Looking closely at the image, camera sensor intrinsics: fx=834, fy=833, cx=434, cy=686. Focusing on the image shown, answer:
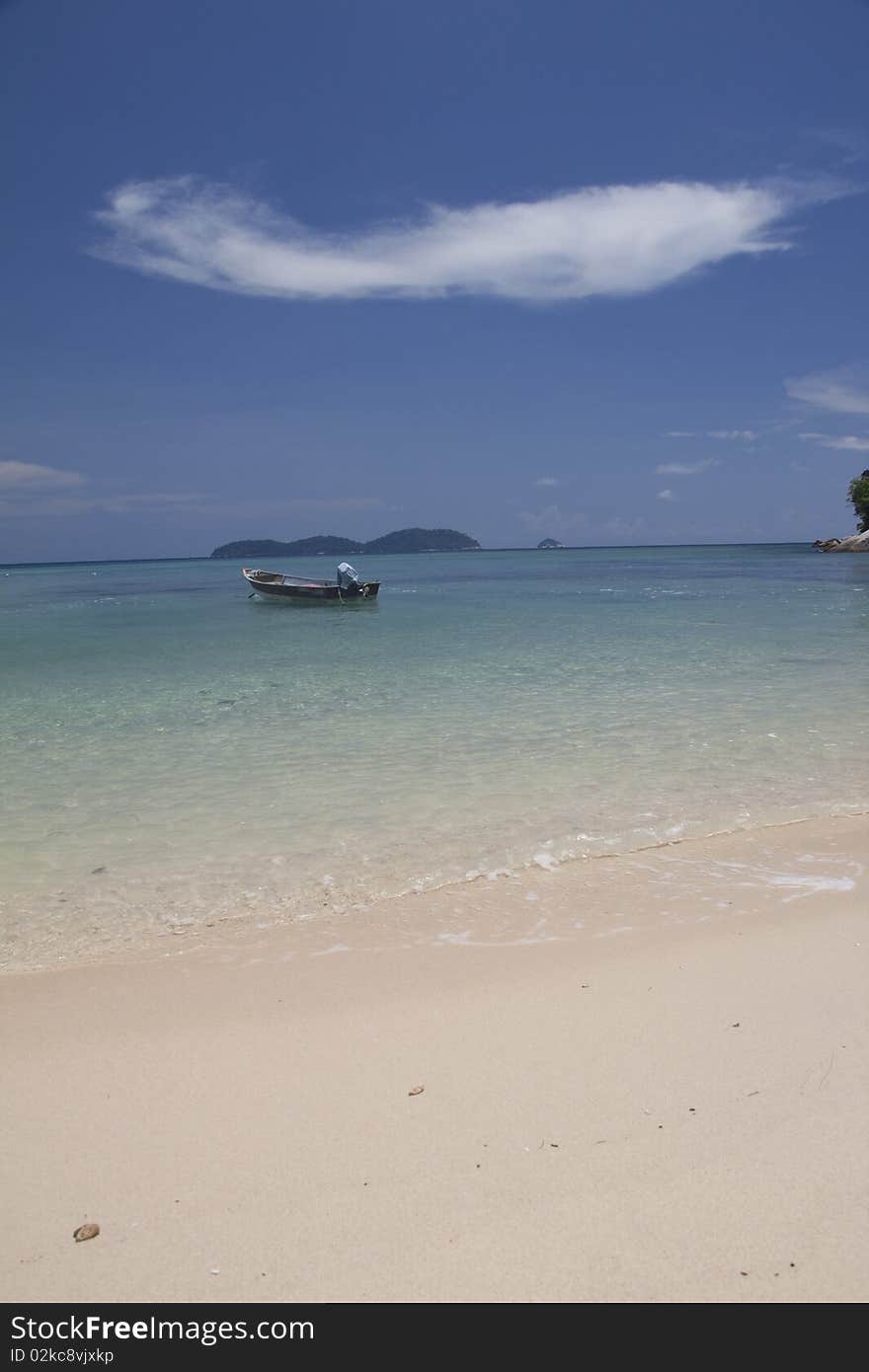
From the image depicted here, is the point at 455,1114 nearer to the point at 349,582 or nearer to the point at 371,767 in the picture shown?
the point at 371,767

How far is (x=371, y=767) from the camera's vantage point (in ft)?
29.6

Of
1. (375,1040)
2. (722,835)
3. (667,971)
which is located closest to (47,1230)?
(375,1040)

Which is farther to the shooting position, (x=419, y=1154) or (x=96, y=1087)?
(x=96, y=1087)

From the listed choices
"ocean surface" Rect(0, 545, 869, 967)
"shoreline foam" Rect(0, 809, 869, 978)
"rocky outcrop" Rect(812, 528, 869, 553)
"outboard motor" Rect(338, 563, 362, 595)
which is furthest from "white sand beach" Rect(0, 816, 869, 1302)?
"rocky outcrop" Rect(812, 528, 869, 553)

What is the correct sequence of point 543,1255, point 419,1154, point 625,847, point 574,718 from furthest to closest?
point 574,718
point 625,847
point 419,1154
point 543,1255

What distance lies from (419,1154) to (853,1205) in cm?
137

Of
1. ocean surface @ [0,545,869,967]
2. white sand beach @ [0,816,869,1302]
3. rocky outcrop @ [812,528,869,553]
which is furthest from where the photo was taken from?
rocky outcrop @ [812,528,869,553]

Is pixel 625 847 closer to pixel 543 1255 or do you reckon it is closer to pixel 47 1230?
pixel 543 1255

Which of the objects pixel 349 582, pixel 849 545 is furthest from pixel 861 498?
pixel 349 582

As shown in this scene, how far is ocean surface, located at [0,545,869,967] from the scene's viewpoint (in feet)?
19.7

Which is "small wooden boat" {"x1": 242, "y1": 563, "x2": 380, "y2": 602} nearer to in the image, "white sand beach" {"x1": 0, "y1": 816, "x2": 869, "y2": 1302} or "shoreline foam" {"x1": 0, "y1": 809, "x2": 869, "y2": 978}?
"shoreline foam" {"x1": 0, "y1": 809, "x2": 869, "y2": 978}

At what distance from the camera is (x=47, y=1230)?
260 cm

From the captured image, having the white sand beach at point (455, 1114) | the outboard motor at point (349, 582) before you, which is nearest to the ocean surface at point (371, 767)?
the white sand beach at point (455, 1114)

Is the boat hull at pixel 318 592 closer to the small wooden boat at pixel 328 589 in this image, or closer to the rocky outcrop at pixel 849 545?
the small wooden boat at pixel 328 589
